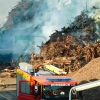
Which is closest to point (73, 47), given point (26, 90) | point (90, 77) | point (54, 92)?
point (90, 77)

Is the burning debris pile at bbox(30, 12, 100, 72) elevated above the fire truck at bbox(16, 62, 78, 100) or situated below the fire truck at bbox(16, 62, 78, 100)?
above

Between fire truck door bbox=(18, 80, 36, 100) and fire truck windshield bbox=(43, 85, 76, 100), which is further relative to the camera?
fire truck door bbox=(18, 80, 36, 100)

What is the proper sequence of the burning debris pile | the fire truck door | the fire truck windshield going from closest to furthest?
1. the fire truck windshield
2. the fire truck door
3. the burning debris pile

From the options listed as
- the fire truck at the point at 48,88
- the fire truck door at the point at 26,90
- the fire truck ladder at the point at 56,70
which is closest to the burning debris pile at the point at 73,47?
the fire truck ladder at the point at 56,70

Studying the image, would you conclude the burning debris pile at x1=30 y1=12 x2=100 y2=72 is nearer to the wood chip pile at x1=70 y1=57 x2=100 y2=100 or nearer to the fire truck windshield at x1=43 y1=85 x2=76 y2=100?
the wood chip pile at x1=70 y1=57 x2=100 y2=100

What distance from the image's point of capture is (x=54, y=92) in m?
14.7

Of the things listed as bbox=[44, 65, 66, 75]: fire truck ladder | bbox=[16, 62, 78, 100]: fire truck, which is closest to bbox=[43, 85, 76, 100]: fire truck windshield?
bbox=[16, 62, 78, 100]: fire truck

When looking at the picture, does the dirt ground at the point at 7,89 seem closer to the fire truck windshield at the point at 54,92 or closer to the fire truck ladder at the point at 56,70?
the fire truck ladder at the point at 56,70

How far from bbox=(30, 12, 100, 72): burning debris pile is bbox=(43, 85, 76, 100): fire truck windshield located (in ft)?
52.7

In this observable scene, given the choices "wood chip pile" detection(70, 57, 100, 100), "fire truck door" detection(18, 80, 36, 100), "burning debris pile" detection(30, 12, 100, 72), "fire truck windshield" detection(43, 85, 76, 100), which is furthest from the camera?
"burning debris pile" detection(30, 12, 100, 72)

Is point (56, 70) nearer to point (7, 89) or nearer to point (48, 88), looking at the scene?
point (48, 88)

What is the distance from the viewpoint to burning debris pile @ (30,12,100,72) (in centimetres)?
3141

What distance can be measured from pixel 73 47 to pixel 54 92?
19.5 m

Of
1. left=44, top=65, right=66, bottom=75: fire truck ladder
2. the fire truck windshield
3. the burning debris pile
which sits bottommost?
the fire truck windshield
